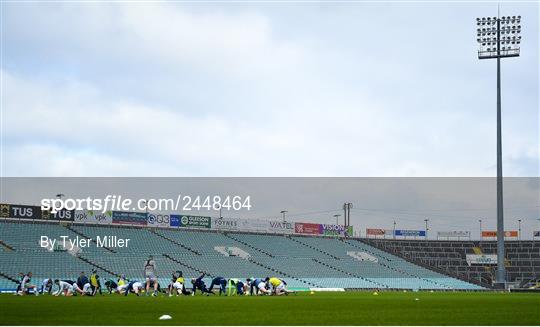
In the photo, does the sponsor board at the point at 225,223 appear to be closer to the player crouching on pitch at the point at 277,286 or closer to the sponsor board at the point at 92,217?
the sponsor board at the point at 92,217

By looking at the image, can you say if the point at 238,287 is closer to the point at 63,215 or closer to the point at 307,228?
the point at 63,215

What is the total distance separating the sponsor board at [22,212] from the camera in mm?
77188

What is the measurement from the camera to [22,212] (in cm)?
7881

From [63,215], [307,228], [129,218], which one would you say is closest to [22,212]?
[63,215]

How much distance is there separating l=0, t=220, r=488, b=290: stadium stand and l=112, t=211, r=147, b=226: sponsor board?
826mm

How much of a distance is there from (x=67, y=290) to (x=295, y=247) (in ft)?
199

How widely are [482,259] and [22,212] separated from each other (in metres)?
68.5

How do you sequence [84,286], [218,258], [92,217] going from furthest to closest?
[218,258], [92,217], [84,286]

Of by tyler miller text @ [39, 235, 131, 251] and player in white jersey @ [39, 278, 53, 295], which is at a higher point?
by tyler miller text @ [39, 235, 131, 251]

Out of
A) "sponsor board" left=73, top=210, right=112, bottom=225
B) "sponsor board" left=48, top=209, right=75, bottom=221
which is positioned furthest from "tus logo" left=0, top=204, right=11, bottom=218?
"sponsor board" left=73, top=210, right=112, bottom=225

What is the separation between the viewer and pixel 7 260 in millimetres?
67000

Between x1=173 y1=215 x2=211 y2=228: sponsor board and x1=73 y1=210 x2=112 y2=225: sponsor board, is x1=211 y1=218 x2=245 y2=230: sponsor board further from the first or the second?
x1=73 y1=210 x2=112 y2=225: sponsor board

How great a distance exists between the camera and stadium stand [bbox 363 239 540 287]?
103 metres

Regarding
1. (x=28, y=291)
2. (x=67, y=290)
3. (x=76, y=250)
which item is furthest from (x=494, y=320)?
(x=76, y=250)
